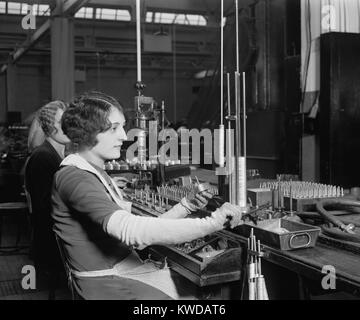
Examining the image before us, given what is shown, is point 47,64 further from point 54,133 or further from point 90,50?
point 54,133

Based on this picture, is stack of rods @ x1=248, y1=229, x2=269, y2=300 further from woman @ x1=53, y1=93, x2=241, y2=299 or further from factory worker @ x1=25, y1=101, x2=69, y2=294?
factory worker @ x1=25, y1=101, x2=69, y2=294

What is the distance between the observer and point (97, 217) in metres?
1.46

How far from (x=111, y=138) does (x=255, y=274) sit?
706 millimetres

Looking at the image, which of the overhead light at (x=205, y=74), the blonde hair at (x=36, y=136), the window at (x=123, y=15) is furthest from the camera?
the window at (x=123, y=15)

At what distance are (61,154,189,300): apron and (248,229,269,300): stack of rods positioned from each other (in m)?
0.37

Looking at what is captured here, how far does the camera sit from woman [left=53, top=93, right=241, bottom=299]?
146 centimetres

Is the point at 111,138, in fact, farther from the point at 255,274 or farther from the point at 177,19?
the point at 177,19

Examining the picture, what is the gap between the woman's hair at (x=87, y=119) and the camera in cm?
165

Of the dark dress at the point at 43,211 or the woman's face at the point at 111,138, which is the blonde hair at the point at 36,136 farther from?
the woman's face at the point at 111,138

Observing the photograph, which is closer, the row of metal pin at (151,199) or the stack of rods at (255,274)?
the stack of rods at (255,274)

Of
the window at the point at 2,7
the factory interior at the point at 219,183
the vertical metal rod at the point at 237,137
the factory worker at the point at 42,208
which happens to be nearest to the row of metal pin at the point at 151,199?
the factory interior at the point at 219,183

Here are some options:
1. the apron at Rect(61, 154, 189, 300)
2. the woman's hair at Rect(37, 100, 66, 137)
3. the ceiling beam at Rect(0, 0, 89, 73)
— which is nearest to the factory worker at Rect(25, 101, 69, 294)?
the woman's hair at Rect(37, 100, 66, 137)
